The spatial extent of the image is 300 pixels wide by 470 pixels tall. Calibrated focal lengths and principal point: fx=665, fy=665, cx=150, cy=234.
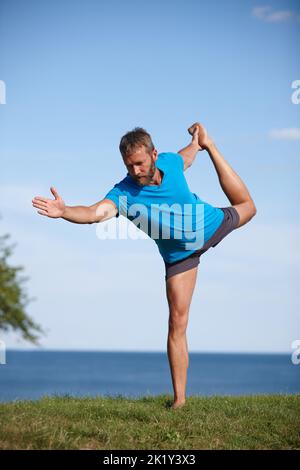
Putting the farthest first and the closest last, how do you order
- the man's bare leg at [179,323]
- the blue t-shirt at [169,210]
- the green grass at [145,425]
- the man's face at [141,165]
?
the man's bare leg at [179,323], the blue t-shirt at [169,210], the man's face at [141,165], the green grass at [145,425]

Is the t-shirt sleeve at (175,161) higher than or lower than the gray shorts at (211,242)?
higher

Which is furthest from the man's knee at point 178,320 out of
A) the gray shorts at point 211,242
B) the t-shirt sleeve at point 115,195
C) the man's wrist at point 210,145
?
the man's wrist at point 210,145

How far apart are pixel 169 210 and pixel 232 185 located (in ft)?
3.58

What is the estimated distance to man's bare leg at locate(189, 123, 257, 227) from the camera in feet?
24.3

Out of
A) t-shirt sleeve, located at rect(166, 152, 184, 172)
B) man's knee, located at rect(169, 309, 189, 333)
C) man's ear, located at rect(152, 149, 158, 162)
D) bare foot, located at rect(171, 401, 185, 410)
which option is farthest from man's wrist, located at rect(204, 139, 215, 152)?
bare foot, located at rect(171, 401, 185, 410)

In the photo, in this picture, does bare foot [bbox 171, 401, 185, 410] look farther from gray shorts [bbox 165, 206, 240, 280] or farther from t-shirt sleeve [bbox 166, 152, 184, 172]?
t-shirt sleeve [bbox 166, 152, 184, 172]

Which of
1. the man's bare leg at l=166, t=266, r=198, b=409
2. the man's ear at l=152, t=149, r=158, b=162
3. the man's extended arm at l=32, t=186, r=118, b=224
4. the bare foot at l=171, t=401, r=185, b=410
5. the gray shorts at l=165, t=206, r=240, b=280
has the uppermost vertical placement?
the man's ear at l=152, t=149, r=158, b=162

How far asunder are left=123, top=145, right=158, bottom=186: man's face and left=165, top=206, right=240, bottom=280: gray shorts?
0.94m

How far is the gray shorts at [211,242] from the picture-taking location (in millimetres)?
6926

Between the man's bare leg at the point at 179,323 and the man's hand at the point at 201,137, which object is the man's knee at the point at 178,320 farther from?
the man's hand at the point at 201,137

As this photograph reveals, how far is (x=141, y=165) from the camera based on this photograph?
650 cm

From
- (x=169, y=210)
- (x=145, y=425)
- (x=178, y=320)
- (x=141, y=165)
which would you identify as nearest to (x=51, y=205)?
(x=141, y=165)

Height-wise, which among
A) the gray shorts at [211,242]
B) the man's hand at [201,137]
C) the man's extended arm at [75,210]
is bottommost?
the gray shorts at [211,242]

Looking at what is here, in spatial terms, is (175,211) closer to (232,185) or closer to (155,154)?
(155,154)
